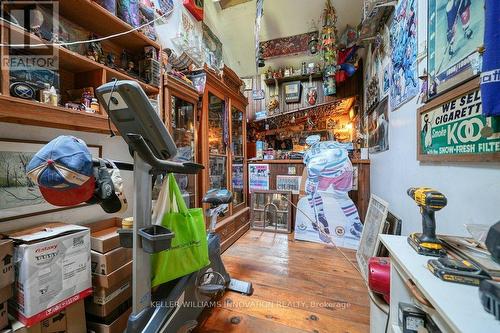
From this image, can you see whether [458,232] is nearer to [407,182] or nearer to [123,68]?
[407,182]

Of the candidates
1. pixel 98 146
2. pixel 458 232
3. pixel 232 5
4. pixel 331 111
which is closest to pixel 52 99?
pixel 98 146

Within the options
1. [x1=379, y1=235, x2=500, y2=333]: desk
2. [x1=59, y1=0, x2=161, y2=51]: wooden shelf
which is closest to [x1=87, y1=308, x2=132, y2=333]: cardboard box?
[x1=379, y1=235, x2=500, y2=333]: desk

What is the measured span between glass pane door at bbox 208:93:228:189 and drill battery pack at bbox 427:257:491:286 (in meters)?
2.25

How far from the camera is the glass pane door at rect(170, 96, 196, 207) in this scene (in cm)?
208

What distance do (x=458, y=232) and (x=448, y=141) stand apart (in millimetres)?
456

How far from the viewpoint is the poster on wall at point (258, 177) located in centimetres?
355

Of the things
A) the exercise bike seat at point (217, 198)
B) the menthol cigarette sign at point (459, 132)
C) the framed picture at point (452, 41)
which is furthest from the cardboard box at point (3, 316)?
the framed picture at point (452, 41)

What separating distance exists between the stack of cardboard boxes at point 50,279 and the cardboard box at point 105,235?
7cm

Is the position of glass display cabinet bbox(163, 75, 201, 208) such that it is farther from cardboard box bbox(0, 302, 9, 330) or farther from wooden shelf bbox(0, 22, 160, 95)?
cardboard box bbox(0, 302, 9, 330)

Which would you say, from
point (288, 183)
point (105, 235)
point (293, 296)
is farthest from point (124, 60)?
point (288, 183)

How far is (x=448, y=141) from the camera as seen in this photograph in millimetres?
1057

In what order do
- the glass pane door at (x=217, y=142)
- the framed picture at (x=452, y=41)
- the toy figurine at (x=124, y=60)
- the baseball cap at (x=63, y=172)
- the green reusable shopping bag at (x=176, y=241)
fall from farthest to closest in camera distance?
the glass pane door at (x=217, y=142) → the toy figurine at (x=124, y=60) → the green reusable shopping bag at (x=176, y=241) → the framed picture at (x=452, y=41) → the baseball cap at (x=63, y=172)

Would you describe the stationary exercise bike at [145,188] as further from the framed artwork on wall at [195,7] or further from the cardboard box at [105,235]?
the framed artwork on wall at [195,7]

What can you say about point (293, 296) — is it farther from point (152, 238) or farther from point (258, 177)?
point (258, 177)
